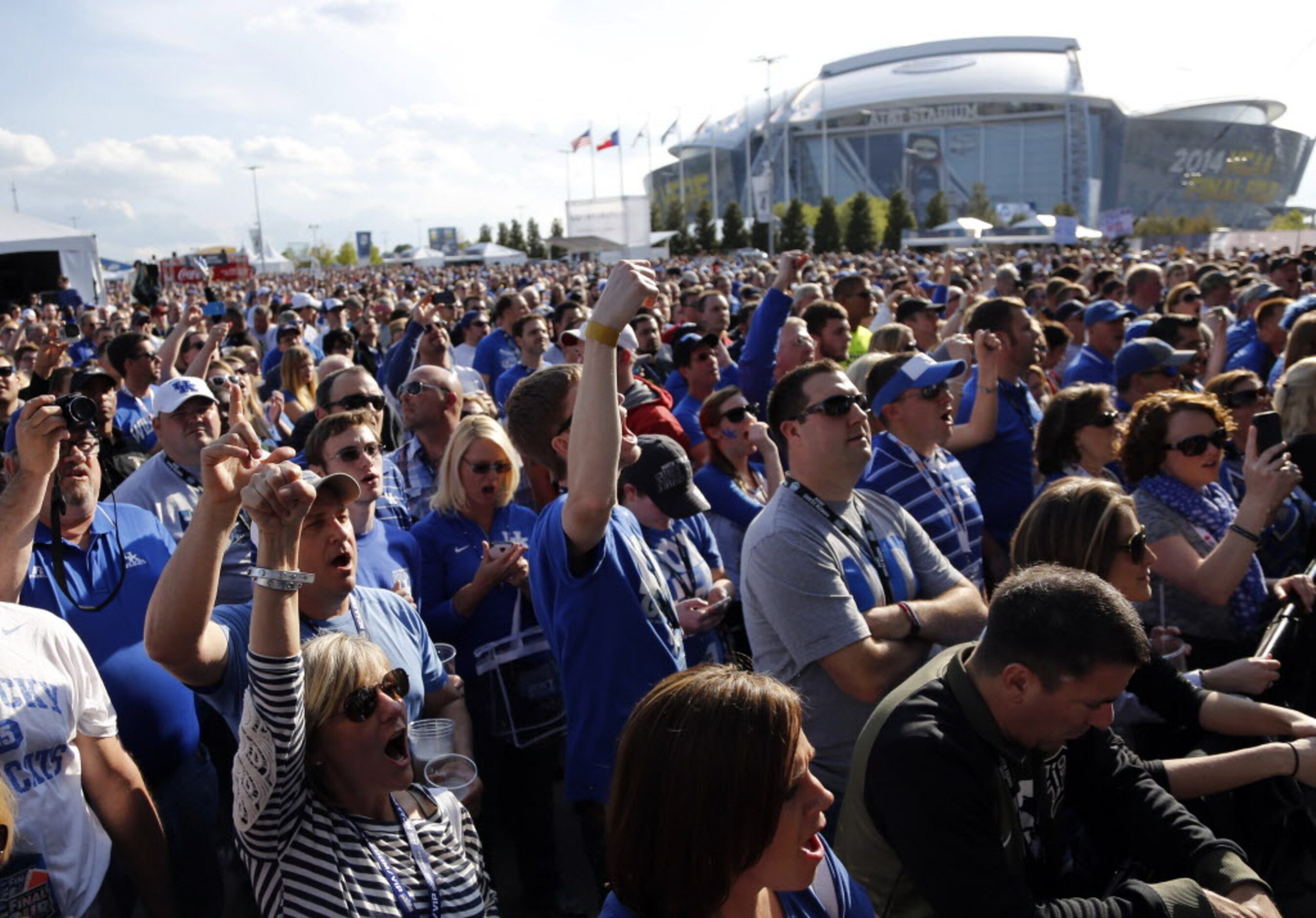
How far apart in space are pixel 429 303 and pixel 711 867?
644cm

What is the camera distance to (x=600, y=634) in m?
2.55

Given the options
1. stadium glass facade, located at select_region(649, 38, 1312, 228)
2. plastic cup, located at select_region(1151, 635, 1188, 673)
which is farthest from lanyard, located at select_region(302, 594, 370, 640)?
stadium glass facade, located at select_region(649, 38, 1312, 228)

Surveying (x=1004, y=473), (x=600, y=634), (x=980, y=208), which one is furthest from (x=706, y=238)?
(x=600, y=634)

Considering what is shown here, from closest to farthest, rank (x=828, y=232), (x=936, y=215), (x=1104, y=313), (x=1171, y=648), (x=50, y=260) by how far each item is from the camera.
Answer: (x=1171, y=648) < (x=1104, y=313) < (x=50, y=260) < (x=828, y=232) < (x=936, y=215)

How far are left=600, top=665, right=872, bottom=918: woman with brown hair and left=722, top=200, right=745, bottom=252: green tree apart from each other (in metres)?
60.1

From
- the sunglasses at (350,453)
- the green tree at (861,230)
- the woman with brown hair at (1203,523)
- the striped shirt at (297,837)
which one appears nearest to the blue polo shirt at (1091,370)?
the woman with brown hair at (1203,523)

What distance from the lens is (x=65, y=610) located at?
2.91 metres

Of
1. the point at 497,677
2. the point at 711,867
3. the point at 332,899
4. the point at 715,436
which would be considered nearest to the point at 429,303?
the point at 715,436

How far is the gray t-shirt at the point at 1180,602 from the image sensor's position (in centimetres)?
354

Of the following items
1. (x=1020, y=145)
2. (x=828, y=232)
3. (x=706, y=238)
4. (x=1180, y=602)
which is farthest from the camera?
Result: (x=1020, y=145)

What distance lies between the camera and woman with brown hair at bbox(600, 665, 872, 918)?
4.94 ft

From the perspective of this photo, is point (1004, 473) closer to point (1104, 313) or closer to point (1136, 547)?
point (1136, 547)

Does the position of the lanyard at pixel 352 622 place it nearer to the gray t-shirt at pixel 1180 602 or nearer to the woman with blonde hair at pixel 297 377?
the gray t-shirt at pixel 1180 602

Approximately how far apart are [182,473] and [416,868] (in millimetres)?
2584
